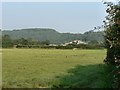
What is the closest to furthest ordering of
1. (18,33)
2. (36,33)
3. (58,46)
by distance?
(58,46)
(18,33)
(36,33)

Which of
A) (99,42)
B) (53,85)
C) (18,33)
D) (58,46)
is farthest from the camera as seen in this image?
(18,33)

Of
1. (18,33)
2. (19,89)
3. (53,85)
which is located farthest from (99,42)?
(18,33)

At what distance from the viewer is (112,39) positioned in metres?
8.21

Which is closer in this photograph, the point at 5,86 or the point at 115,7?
the point at 115,7

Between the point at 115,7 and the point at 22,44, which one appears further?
the point at 22,44

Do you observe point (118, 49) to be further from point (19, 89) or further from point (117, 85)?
point (19, 89)

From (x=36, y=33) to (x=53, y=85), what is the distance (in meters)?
98.7

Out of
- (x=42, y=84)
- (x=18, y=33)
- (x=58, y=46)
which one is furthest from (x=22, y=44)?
(x=42, y=84)

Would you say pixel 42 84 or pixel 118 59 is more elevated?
pixel 118 59

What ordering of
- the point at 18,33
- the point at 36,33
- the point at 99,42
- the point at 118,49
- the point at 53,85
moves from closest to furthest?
the point at 118,49, the point at 99,42, the point at 53,85, the point at 18,33, the point at 36,33

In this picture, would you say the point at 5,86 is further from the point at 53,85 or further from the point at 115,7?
the point at 115,7

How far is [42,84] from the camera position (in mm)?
12461

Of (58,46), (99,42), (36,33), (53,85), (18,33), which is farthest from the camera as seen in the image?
(36,33)

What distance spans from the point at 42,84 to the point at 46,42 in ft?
268
